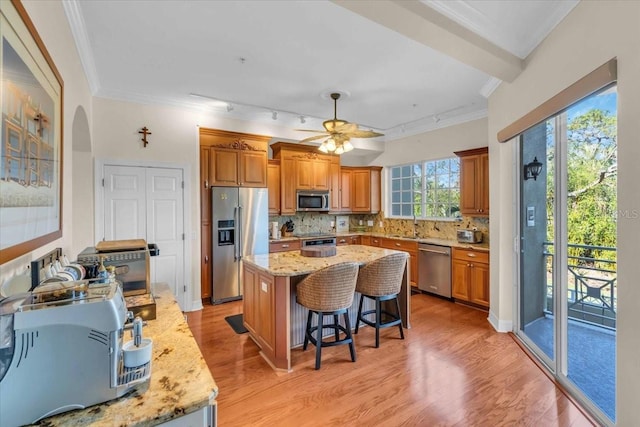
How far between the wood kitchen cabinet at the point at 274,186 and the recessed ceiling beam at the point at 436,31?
134 inches

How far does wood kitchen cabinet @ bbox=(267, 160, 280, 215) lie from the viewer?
5.12 m

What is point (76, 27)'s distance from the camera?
226 cm

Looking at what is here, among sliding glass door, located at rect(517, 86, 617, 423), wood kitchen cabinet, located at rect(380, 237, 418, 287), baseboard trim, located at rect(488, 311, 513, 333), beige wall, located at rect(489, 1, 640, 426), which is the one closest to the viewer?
beige wall, located at rect(489, 1, 640, 426)

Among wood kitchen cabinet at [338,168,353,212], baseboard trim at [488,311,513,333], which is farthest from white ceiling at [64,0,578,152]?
baseboard trim at [488,311,513,333]

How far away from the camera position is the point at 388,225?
20.2ft

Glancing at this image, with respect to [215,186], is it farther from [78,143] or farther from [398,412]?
[398,412]

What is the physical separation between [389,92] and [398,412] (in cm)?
339

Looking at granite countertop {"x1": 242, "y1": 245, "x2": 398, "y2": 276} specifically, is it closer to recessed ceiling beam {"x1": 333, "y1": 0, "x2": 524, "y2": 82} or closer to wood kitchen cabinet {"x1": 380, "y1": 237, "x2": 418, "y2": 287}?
wood kitchen cabinet {"x1": 380, "y1": 237, "x2": 418, "y2": 287}

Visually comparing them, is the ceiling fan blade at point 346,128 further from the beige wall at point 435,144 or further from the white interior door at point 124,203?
the white interior door at point 124,203

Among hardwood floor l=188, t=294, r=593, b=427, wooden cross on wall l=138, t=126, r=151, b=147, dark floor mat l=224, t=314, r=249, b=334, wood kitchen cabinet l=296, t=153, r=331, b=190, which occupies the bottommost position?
hardwood floor l=188, t=294, r=593, b=427

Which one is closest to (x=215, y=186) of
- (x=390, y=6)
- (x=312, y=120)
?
(x=312, y=120)

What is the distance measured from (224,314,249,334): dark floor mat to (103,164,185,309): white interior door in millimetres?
824

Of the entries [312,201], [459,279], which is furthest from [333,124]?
[459,279]

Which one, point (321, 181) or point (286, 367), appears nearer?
point (286, 367)
